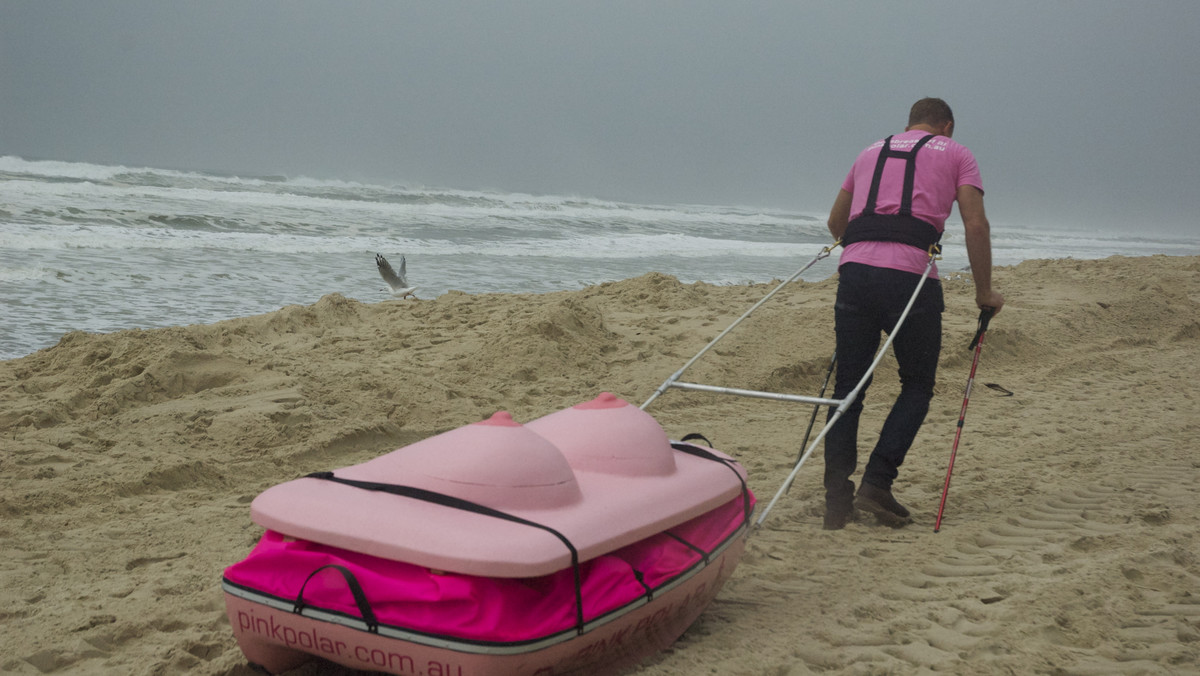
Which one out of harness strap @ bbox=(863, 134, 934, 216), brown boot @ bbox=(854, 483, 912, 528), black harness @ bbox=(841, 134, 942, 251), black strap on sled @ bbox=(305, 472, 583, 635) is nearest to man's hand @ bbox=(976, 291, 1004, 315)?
black harness @ bbox=(841, 134, 942, 251)

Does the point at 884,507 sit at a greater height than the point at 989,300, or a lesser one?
lesser

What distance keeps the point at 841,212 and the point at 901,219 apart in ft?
1.57

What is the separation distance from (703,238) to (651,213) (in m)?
9.32

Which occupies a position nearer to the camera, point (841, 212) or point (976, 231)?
point (976, 231)

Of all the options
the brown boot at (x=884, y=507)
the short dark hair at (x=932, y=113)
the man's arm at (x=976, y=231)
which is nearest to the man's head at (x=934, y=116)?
the short dark hair at (x=932, y=113)

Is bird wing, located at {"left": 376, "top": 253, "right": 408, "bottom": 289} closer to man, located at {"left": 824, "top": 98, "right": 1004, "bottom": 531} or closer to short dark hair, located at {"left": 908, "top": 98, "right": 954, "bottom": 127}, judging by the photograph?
man, located at {"left": 824, "top": 98, "right": 1004, "bottom": 531}

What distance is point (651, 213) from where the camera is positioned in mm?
32438

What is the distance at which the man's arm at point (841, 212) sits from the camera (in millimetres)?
3875

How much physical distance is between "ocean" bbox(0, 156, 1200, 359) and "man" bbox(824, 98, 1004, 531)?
19.6ft

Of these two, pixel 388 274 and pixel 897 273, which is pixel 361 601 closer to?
pixel 897 273

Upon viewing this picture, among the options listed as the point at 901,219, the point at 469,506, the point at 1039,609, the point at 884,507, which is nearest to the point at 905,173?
the point at 901,219

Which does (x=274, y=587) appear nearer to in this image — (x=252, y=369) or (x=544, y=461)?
(x=544, y=461)

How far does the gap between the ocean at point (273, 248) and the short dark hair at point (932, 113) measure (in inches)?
250

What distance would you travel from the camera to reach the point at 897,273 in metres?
3.47
